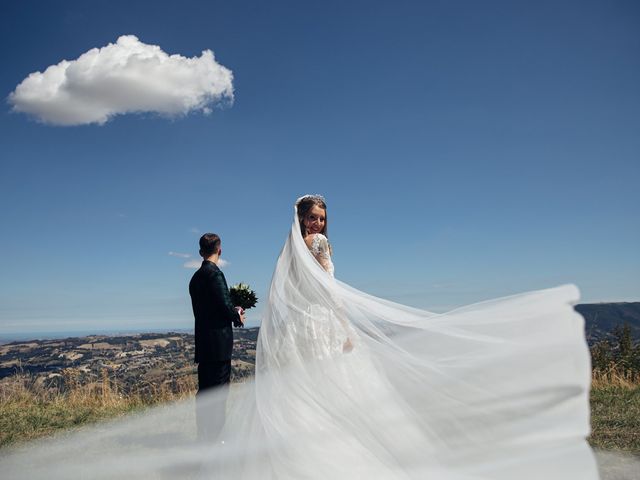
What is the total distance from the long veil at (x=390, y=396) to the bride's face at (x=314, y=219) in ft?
0.41

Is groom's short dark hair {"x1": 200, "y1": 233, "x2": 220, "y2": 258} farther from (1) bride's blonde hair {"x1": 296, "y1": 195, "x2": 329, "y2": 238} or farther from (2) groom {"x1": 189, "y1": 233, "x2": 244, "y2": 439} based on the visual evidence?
(1) bride's blonde hair {"x1": 296, "y1": 195, "x2": 329, "y2": 238}

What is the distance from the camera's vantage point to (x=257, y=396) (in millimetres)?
4871

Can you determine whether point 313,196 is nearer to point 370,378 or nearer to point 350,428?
point 370,378

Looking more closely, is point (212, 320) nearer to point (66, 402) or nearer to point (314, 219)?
point (314, 219)

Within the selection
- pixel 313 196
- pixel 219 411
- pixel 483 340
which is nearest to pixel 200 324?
pixel 219 411

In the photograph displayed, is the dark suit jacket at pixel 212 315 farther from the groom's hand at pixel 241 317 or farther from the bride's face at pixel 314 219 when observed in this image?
the bride's face at pixel 314 219

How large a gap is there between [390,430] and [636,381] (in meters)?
7.57

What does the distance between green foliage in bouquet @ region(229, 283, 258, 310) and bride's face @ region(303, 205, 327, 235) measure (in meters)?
1.23

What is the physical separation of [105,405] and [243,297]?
414cm

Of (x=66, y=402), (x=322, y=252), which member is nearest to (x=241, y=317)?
(x=322, y=252)

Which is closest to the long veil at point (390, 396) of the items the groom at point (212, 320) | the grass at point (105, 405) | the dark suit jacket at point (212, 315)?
the groom at point (212, 320)

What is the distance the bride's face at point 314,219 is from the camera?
562cm

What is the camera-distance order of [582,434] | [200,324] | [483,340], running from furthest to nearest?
[200,324] < [483,340] < [582,434]

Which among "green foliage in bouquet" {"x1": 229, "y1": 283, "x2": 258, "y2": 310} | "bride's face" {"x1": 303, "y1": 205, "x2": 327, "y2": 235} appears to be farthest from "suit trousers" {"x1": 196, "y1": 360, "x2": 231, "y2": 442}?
"bride's face" {"x1": 303, "y1": 205, "x2": 327, "y2": 235}
